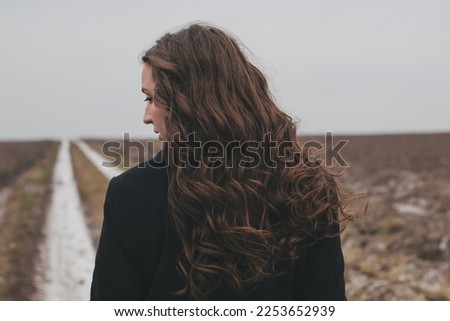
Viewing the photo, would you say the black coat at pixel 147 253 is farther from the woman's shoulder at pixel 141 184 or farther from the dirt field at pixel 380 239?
the dirt field at pixel 380 239

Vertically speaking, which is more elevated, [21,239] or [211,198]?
[211,198]

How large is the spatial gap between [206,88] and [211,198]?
0.39 metres

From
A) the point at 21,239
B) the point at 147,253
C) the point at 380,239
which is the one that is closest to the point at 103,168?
the point at 21,239

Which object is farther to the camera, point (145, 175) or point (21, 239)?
point (21, 239)

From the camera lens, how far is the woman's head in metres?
1.93

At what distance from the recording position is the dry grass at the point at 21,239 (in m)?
7.28

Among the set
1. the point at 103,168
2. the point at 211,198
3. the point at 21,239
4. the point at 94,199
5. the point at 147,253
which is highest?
the point at 211,198

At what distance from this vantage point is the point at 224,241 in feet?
6.46

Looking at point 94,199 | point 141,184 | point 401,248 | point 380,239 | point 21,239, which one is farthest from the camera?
point 94,199

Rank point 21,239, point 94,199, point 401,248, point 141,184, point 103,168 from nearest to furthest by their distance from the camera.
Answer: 1. point 141,184
2. point 401,248
3. point 21,239
4. point 94,199
5. point 103,168

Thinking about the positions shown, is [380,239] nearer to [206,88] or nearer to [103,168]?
[206,88]

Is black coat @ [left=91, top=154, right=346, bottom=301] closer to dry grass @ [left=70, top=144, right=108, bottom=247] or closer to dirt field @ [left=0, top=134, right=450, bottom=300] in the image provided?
dirt field @ [left=0, top=134, right=450, bottom=300]

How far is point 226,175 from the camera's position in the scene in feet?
6.51

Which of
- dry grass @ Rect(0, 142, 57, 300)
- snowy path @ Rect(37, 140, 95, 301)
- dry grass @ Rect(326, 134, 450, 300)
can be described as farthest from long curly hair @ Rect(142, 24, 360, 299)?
dry grass @ Rect(0, 142, 57, 300)
